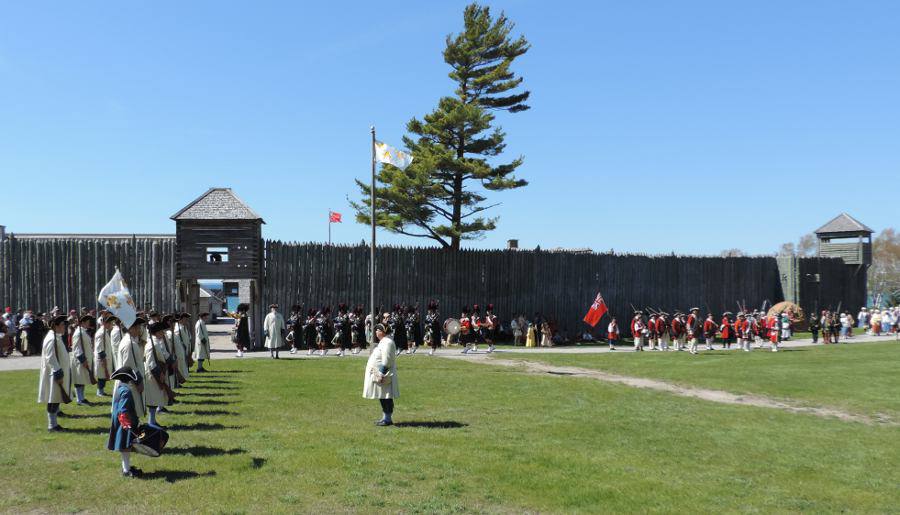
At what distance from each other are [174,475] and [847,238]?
52573 mm

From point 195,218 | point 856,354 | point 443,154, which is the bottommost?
point 856,354

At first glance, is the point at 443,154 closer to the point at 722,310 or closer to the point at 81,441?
the point at 722,310

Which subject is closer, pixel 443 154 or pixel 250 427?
pixel 250 427

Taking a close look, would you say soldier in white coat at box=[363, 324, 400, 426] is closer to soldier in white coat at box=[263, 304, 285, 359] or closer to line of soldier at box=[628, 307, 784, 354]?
soldier in white coat at box=[263, 304, 285, 359]

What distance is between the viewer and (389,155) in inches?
909

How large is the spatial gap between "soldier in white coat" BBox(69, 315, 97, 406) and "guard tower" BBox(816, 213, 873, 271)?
49724 mm

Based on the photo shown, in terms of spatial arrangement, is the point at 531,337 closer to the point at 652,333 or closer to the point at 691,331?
the point at 652,333

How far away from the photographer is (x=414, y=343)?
1141 inches

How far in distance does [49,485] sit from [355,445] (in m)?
4.14

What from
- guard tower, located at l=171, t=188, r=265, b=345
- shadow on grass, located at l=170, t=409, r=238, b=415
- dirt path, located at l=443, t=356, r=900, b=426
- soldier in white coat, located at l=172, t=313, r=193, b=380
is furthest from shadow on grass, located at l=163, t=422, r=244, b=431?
guard tower, located at l=171, t=188, r=265, b=345

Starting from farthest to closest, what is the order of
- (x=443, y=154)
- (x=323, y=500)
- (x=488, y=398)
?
(x=443, y=154) → (x=488, y=398) → (x=323, y=500)

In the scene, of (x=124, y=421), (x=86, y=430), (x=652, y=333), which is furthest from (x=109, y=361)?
(x=652, y=333)

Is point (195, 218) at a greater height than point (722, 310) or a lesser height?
greater

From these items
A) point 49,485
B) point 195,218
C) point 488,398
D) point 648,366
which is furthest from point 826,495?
point 195,218
